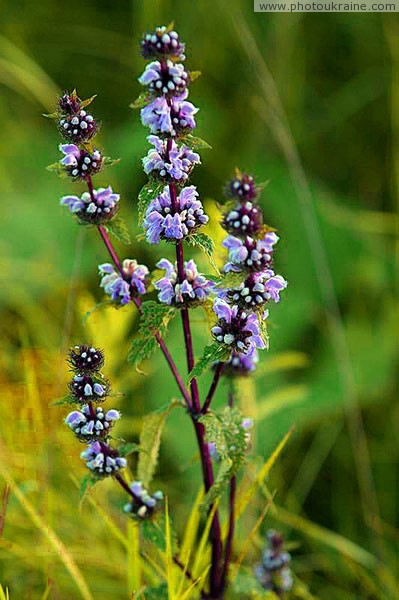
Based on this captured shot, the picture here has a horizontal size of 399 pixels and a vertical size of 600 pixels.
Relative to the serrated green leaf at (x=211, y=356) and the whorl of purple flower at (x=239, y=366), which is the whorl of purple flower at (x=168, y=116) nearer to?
the serrated green leaf at (x=211, y=356)

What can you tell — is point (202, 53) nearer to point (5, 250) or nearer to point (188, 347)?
point (5, 250)

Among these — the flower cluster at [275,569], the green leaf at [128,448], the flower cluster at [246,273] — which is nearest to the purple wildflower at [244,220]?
the flower cluster at [246,273]

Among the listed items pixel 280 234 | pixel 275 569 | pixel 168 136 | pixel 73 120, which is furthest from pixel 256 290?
pixel 280 234

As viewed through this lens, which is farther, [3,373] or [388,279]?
[388,279]

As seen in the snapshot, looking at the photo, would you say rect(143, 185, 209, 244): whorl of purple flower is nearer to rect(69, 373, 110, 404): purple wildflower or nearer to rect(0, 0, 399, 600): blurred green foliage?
rect(69, 373, 110, 404): purple wildflower

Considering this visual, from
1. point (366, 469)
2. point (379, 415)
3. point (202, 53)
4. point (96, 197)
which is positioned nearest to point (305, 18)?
point (202, 53)
